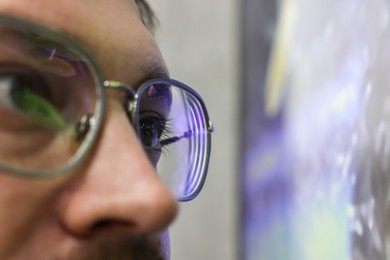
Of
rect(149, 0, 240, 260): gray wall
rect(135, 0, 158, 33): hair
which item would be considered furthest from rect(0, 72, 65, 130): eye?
rect(149, 0, 240, 260): gray wall

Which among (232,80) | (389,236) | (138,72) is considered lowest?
(389,236)

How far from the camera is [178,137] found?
603 mm

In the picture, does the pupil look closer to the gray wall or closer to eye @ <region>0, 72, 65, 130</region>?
eye @ <region>0, 72, 65, 130</region>

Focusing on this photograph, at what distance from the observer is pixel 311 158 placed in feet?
2.59

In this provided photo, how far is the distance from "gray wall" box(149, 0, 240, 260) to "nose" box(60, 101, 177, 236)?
2.26 feet

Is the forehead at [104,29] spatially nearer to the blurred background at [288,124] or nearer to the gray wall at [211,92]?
the blurred background at [288,124]

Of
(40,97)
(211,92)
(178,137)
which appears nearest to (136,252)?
(40,97)

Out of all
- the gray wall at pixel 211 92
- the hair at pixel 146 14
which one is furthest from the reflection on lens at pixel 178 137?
the gray wall at pixel 211 92

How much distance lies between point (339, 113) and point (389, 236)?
0.21 meters

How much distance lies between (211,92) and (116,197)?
0.76 meters

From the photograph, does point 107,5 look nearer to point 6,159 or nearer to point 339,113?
point 6,159

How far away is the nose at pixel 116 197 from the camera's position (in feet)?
1.18

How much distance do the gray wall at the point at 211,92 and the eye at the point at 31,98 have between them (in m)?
0.69

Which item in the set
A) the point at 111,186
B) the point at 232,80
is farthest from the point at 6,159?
the point at 232,80
